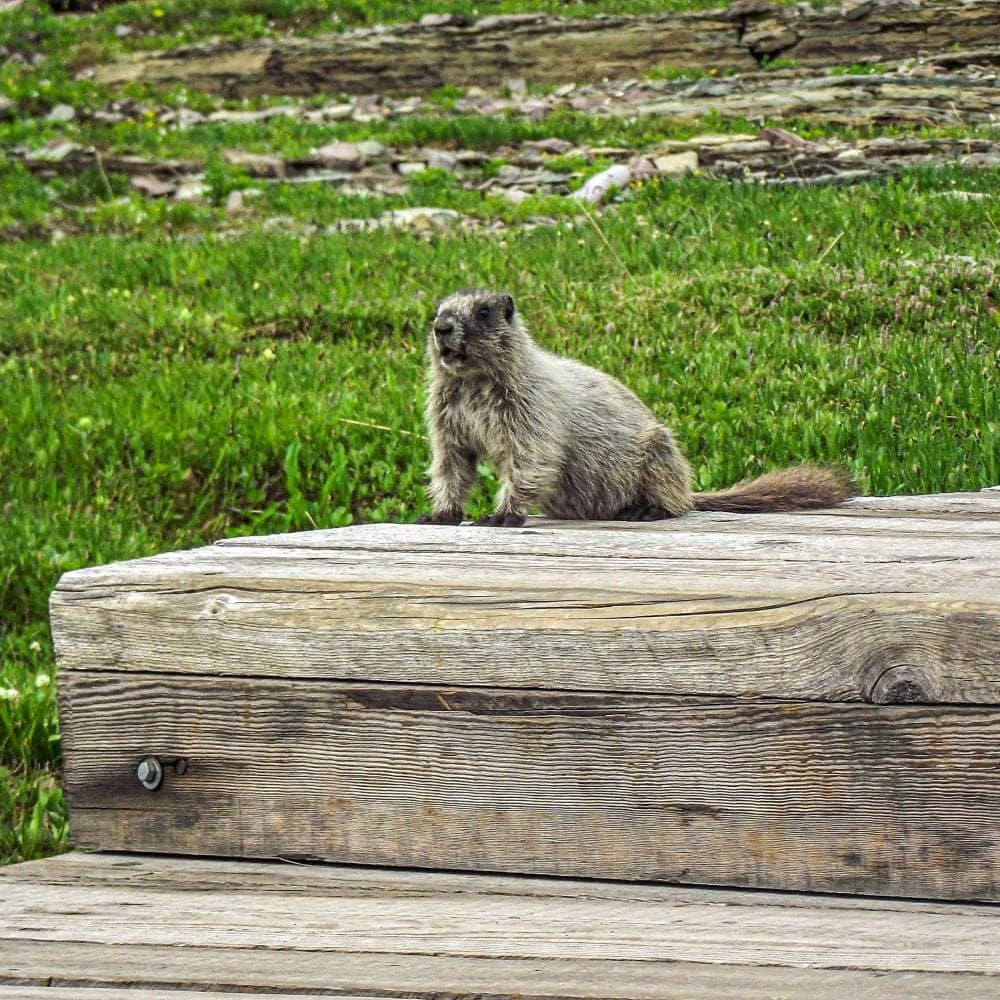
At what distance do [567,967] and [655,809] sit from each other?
2.40 ft

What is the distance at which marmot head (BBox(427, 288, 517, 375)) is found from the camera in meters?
5.02

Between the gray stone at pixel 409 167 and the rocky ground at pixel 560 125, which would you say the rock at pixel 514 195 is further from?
the gray stone at pixel 409 167

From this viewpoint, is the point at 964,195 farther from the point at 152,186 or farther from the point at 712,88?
the point at 152,186

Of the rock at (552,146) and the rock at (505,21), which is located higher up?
the rock at (505,21)

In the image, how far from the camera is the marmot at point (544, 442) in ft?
16.3

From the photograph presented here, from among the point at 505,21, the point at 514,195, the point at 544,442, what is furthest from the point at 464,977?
the point at 505,21

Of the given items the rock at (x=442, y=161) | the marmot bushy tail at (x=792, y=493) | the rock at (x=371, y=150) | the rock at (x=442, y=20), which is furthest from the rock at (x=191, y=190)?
the marmot bushy tail at (x=792, y=493)

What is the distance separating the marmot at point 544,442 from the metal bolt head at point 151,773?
1.65 metres

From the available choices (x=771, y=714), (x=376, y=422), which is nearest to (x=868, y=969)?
(x=771, y=714)

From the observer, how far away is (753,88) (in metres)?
17.2

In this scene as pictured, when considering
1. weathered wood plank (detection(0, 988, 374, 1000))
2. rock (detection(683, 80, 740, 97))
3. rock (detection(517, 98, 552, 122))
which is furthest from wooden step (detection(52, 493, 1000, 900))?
rock (detection(517, 98, 552, 122))

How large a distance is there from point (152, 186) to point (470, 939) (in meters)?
14.9

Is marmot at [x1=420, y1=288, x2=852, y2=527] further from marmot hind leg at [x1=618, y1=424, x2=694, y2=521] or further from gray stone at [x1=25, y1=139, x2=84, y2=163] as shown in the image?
gray stone at [x1=25, y1=139, x2=84, y2=163]

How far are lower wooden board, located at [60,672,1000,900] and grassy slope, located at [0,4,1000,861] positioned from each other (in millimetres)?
1983
